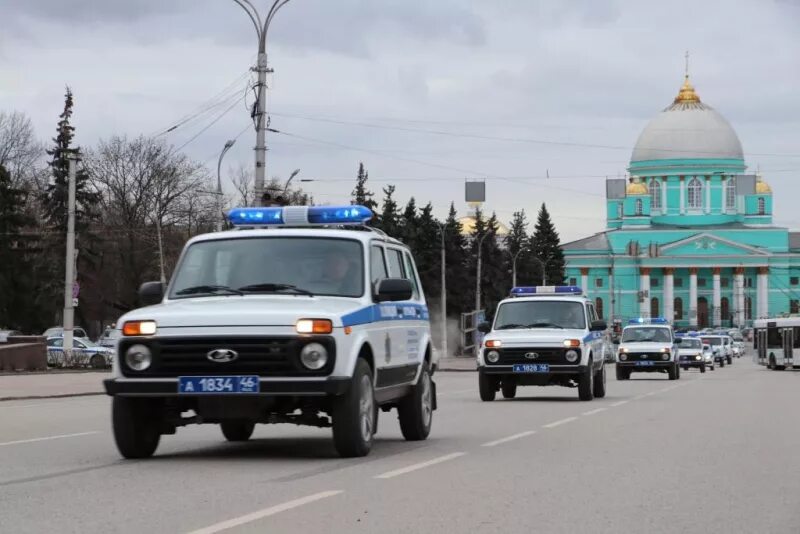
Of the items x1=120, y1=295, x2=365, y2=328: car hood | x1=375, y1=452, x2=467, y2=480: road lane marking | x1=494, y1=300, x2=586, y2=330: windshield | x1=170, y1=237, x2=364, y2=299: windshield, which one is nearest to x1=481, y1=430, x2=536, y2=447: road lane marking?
x1=375, y1=452, x2=467, y2=480: road lane marking

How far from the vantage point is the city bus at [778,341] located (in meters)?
67.6

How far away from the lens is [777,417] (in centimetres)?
2200

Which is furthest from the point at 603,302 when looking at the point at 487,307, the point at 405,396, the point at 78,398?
the point at 405,396

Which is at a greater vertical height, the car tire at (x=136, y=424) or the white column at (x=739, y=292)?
the white column at (x=739, y=292)

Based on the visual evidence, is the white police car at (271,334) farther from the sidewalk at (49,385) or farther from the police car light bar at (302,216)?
the sidewalk at (49,385)

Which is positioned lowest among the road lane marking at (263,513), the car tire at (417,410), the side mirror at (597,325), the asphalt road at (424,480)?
the asphalt road at (424,480)

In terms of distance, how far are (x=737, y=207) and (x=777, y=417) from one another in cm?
14107

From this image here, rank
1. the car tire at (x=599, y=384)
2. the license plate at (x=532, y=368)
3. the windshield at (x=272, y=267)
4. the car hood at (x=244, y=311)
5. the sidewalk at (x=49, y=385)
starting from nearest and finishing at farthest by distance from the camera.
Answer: the car hood at (x=244, y=311) < the windshield at (x=272, y=267) < the license plate at (x=532, y=368) < the car tire at (x=599, y=384) < the sidewalk at (x=49, y=385)

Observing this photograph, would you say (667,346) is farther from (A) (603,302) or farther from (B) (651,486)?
(A) (603,302)

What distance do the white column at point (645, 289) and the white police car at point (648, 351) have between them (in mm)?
→ 106584

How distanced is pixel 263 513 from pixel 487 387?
18.2 meters

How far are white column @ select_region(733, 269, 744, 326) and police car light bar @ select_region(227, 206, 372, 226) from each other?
145 metres

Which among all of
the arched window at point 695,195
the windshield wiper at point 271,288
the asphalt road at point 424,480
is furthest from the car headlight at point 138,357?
the arched window at point 695,195

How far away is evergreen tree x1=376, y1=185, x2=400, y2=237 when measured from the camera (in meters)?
99.8
